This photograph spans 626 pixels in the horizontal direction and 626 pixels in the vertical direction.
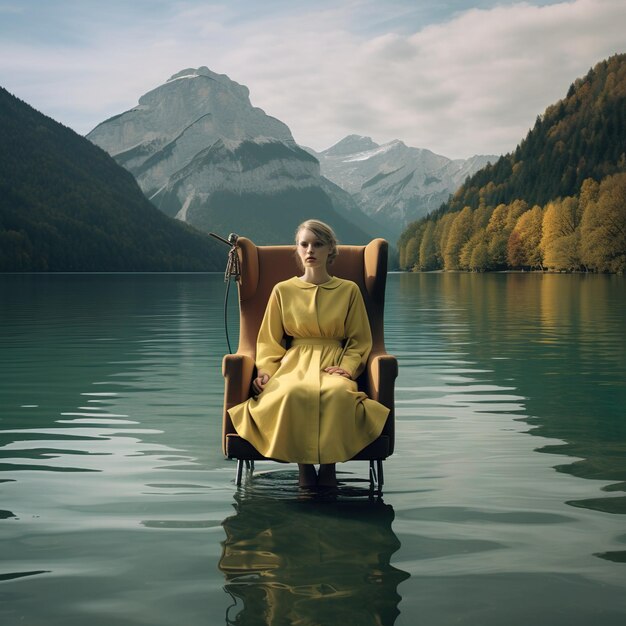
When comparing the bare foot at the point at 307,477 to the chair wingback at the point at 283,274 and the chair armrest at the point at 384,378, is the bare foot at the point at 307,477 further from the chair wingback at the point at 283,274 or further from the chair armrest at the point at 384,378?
the chair wingback at the point at 283,274

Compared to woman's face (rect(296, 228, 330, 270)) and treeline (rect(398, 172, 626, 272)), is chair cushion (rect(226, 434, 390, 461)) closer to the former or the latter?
woman's face (rect(296, 228, 330, 270))

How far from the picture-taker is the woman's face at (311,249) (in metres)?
6.49

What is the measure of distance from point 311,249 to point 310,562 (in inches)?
A: 97.4

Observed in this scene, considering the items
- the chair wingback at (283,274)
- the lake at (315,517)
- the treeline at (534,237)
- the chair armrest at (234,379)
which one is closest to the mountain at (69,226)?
the treeline at (534,237)

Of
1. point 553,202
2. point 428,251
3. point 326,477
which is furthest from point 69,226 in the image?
point 326,477

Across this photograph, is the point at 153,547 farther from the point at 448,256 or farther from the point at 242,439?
the point at 448,256

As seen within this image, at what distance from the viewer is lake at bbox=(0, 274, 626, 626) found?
4.18 metres

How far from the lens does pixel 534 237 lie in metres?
107

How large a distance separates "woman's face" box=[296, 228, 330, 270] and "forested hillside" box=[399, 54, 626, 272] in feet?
256

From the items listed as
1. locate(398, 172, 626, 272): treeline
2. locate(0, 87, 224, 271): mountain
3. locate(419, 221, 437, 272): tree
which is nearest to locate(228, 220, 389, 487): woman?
locate(398, 172, 626, 272): treeline

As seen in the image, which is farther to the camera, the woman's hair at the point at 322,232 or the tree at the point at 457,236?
the tree at the point at 457,236

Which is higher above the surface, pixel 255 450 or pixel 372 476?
pixel 255 450

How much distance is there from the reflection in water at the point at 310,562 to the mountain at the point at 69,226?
456 feet

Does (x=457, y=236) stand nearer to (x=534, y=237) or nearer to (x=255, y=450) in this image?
(x=534, y=237)
